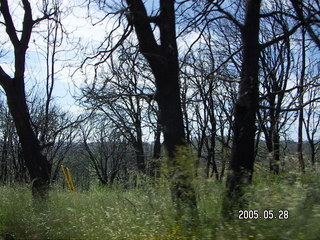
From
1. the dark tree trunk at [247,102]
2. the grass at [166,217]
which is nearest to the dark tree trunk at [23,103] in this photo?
the grass at [166,217]

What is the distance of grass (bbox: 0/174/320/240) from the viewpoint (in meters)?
3.83

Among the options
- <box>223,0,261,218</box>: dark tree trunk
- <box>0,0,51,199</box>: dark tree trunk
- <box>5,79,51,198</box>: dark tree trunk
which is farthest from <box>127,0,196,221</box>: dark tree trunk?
<box>5,79,51,198</box>: dark tree trunk

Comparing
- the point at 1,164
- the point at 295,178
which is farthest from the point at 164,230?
the point at 1,164

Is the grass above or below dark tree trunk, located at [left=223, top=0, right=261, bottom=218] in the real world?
below

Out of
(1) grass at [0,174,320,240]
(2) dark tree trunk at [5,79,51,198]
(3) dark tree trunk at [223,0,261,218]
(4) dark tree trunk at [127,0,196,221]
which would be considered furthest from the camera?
(2) dark tree trunk at [5,79,51,198]

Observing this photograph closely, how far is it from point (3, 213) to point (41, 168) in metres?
1.92

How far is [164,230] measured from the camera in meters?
4.71

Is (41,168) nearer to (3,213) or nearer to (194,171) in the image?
(3,213)

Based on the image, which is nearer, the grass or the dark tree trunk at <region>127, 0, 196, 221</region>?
the grass

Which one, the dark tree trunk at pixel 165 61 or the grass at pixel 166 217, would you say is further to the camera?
the dark tree trunk at pixel 165 61

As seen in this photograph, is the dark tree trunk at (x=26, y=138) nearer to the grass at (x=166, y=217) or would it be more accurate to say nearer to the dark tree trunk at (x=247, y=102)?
the grass at (x=166, y=217)

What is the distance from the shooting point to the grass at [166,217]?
3.83 metres

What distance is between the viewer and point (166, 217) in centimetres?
503

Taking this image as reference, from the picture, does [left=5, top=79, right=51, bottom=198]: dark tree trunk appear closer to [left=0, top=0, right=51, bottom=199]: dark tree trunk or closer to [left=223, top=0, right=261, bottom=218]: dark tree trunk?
[left=0, top=0, right=51, bottom=199]: dark tree trunk
